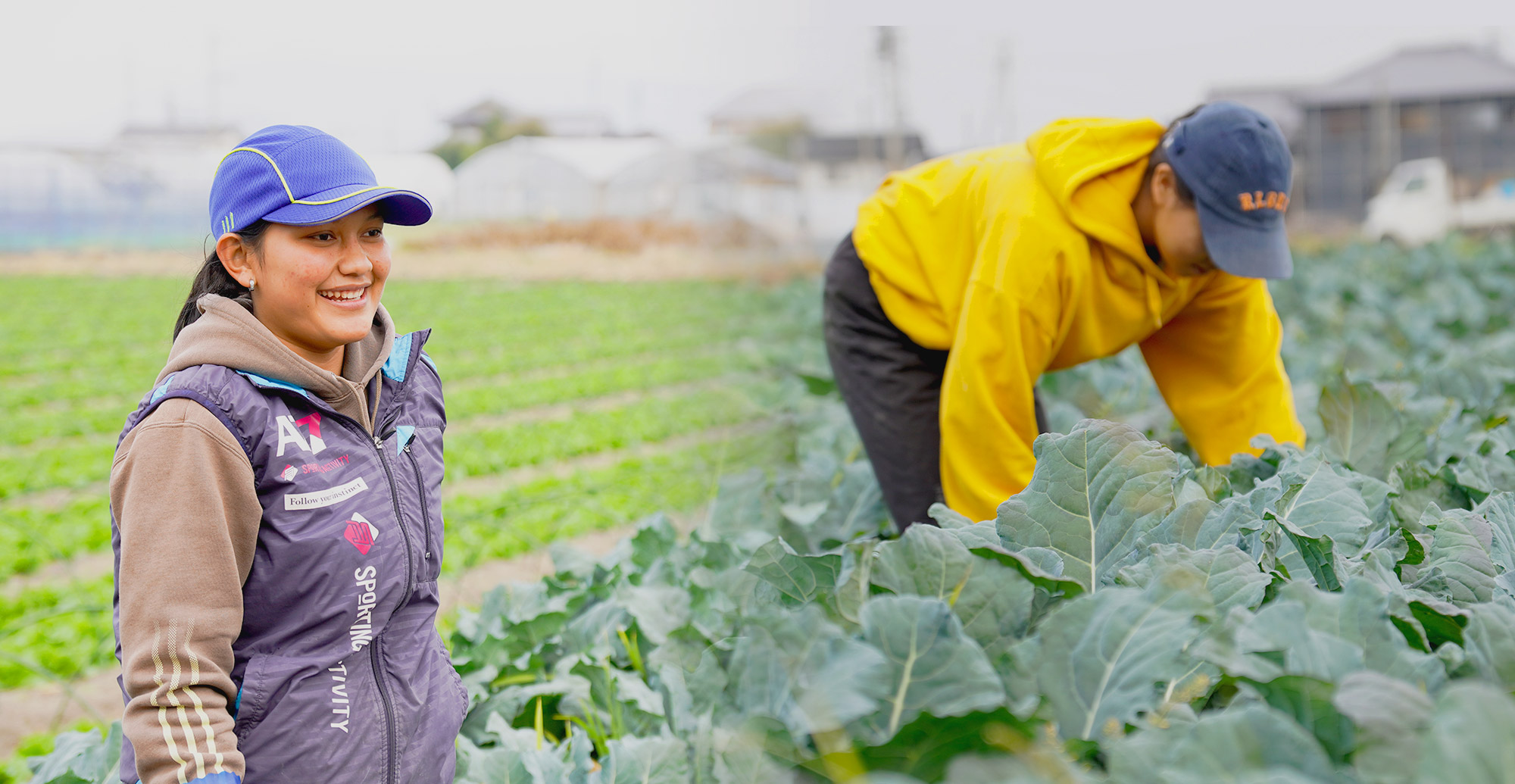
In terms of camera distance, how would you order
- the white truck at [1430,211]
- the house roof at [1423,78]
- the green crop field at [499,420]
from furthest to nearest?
1. the house roof at [1423,78]
2. the white truck at [1430,211]
3. the green crop field at [499,420]

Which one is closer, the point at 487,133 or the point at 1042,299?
the point at 1042,299

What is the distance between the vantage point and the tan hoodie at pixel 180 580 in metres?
1.29

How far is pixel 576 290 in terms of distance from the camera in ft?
67.2

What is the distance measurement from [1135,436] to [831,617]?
47 cm

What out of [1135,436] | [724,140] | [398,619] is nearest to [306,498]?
[398,619]

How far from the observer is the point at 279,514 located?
140 cm

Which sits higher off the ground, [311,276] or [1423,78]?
[311,276]

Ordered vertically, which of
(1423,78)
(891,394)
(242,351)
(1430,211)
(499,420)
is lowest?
(1430,211)

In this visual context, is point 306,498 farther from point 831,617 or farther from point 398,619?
point 831,617

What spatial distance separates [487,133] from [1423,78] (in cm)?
3792

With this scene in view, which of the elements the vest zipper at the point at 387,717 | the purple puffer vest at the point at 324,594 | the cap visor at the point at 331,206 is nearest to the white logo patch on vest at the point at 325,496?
the purple puffer vest at the point at 324,594

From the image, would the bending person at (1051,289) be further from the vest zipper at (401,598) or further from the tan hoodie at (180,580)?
the tan hoodie at (180,580)

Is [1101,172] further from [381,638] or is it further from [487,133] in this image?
[487,133]

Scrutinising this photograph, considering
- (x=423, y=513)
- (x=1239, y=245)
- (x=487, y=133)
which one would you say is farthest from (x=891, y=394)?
(x=487, y=133)
